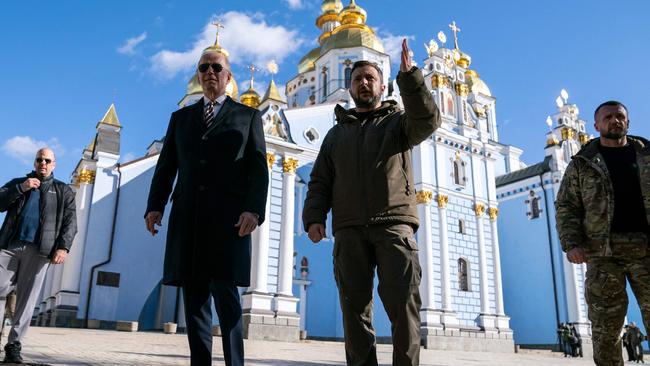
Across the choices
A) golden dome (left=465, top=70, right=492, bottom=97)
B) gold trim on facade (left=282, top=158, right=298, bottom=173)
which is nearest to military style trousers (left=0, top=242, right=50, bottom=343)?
gold trim on facade (left=282, top=158, right=298, bottom=173)

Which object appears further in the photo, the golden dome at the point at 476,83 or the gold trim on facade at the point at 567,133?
the golden dome at the point at 476,83

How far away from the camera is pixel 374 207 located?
11.3 feet

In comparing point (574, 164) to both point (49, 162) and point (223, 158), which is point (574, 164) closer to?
point (223, 158)

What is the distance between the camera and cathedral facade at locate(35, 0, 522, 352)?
1838cm

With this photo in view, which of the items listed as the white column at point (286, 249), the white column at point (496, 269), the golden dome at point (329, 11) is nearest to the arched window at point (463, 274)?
the white column at point (496, 269)

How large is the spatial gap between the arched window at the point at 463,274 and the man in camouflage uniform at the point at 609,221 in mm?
18181

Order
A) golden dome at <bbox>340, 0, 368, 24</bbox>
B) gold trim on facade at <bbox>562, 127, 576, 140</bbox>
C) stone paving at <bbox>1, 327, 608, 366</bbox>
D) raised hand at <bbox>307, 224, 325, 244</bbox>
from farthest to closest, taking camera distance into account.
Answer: golden dome at <bbox>340, 0, 368, 24</bbox>
gold trim on facade at <bbox>562, 127, 576, 140</bbox>
stone paving at <bbox>1, 327, 608, 366</bbox>
raised hand at <bbox>307, 224, 325, 244</bbox>

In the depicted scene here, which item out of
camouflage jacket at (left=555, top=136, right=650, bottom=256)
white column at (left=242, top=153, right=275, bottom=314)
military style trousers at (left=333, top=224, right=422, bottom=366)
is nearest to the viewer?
military style trousers at (left=333, top=224, right=422, bottom=366)

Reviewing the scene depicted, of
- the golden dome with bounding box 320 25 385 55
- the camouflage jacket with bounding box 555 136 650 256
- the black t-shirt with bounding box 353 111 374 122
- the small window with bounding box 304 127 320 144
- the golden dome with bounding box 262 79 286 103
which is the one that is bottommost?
the camouflage jacket with bounding box 555 136 650 256

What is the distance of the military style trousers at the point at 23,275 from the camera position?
202 inches

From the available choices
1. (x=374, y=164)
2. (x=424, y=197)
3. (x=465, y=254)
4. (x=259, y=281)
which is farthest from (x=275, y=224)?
(x=374, y=164)

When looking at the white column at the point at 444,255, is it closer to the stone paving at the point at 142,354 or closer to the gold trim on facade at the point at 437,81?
the gold trim on facade at the point at 437,81

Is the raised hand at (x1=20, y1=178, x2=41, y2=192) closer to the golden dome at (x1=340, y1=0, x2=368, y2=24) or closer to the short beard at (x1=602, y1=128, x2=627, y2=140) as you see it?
the short beard at (x1=602, y1=128, x2=627, y2=140)

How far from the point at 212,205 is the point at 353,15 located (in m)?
29.8
